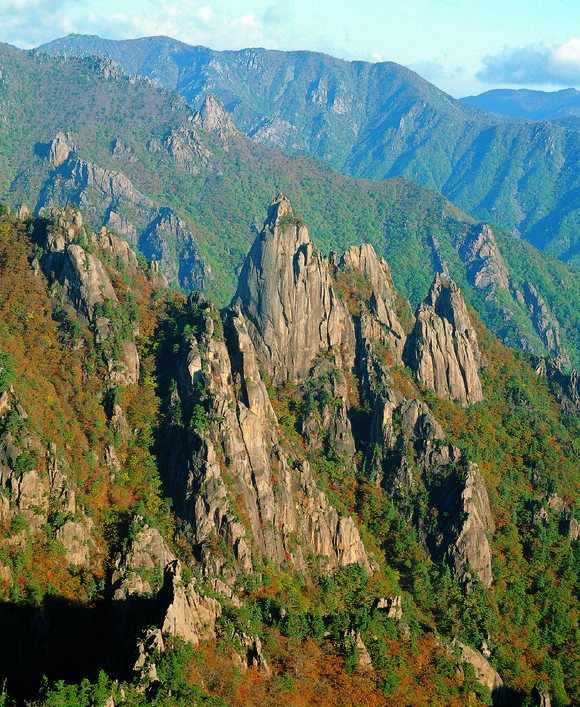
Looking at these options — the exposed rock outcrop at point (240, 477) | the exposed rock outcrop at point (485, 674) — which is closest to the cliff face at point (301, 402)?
the exposed rock outcrop at point (240, 477)

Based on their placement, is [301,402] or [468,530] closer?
[468,530]

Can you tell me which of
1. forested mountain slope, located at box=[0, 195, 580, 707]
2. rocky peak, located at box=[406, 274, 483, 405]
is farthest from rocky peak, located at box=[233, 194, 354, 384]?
rocky peak, located at box=[406, 274, 483, 405]

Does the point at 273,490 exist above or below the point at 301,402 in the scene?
below

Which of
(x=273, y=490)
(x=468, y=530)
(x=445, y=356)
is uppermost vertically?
(x=445, y=356)

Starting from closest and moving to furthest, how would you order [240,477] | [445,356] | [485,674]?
[485,674], [240,477], [445,356]

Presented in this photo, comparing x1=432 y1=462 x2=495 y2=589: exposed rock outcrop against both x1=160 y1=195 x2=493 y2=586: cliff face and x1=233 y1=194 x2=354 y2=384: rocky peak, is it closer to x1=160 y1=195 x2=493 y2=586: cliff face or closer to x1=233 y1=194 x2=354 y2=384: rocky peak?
x1=160 y1=195 x2=493 y2=586: cliff face

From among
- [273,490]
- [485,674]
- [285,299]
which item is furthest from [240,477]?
[485,674]

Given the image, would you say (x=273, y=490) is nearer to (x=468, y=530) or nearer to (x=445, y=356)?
(x=468, y=530)

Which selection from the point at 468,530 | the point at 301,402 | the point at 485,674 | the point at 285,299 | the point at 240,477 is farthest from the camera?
the point at 285,299
